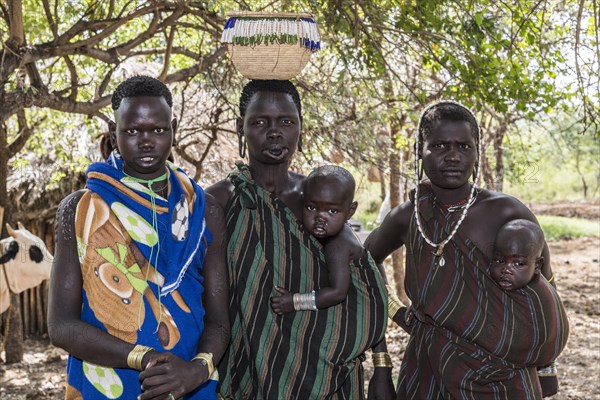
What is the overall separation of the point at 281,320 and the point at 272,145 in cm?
66

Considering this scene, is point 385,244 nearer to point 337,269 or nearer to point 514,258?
point 337,269

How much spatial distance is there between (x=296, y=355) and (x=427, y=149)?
92 cm

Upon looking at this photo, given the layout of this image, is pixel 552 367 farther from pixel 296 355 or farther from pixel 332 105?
pixel 332 105

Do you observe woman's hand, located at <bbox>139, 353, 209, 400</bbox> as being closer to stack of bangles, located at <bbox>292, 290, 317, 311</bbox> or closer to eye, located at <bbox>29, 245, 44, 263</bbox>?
stack of bangles, located at <bbox>292, 290, 317, 311</bbox>

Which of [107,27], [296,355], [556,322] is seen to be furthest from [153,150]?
[107,27]

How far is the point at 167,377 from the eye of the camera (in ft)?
7.28

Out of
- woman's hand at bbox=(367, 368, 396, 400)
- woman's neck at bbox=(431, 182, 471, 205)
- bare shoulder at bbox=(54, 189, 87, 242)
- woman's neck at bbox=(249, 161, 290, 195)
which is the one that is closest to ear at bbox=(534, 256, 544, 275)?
woman's neck at bbox=(431, 182, 471, 205)

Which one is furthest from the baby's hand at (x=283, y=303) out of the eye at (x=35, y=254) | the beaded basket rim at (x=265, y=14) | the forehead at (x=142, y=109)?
the eye at (x=35, y=254)

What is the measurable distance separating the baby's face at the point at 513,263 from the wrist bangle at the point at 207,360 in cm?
106

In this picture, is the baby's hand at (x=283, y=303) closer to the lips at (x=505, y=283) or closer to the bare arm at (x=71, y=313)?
the bare arm at (x=71, y=313)

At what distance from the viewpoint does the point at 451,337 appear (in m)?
2.79

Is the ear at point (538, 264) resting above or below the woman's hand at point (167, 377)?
above

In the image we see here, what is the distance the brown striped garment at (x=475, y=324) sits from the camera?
8.77ft

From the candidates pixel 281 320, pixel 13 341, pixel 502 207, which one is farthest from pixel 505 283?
pixel 13 341
